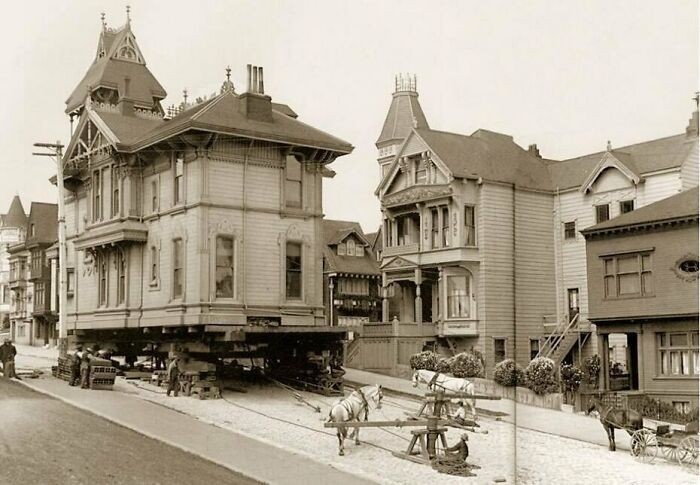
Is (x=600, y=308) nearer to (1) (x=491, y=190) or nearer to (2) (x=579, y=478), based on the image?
(1) (x=491, y=190)

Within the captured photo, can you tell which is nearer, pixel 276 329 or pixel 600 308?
pixel 276 329

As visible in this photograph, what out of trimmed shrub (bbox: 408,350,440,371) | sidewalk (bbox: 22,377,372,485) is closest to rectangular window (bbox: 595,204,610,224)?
trimmed shrub (bbox: 408,350,440,371)

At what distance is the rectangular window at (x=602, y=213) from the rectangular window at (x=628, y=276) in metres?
6.11

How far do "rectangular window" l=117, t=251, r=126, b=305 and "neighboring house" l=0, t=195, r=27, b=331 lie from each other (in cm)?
2890

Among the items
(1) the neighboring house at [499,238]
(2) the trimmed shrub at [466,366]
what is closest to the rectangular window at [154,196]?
(2) the trimmed shrub at [466,366]

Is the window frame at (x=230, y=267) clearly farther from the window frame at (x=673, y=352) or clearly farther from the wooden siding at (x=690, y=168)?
the wooden siding at (x=690, y=168)

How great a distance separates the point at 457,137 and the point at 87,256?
18.4 metres

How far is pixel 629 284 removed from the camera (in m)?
32.7

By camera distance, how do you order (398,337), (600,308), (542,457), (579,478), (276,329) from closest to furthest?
(579,478) → (542,457) → (276,329) → (600,308) → (398,337)

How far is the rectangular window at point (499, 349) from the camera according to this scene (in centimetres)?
4066

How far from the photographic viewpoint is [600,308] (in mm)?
33562

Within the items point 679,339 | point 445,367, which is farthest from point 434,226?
point 679,339

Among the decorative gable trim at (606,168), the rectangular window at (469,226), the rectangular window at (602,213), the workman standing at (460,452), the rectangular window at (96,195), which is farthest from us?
the rectangular window at (469,226)

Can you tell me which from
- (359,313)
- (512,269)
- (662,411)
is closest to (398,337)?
(512,269)
